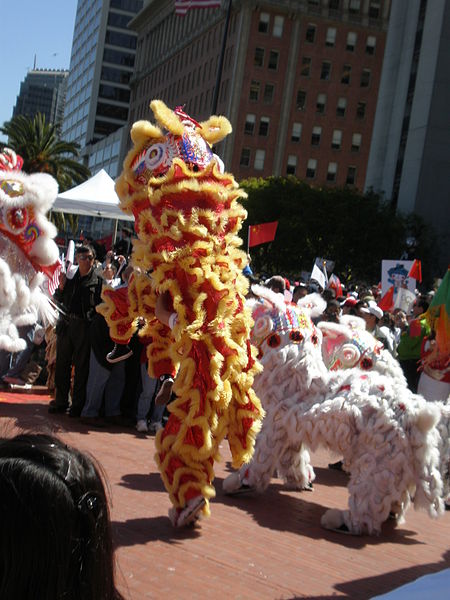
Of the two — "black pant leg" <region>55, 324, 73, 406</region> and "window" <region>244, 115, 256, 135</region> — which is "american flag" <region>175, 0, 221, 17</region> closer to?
"black pant leg" <region>55, 324, 73, 406</region>

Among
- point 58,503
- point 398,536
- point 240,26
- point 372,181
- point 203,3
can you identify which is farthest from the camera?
point 240,26

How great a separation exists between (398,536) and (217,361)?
2252 mm

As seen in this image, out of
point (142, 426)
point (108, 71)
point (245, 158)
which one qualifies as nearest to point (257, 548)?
point (142, 426)

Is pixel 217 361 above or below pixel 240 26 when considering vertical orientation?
below

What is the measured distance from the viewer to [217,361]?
4887mm

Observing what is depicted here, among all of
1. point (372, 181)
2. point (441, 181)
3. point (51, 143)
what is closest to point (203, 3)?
point (51, 143)

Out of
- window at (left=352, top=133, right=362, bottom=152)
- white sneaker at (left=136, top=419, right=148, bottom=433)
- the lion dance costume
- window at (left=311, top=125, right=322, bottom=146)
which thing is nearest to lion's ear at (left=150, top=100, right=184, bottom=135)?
the lion dance costume

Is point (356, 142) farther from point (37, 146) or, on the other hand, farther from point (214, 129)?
point (214, 129)

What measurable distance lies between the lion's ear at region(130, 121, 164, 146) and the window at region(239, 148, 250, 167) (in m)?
61.9

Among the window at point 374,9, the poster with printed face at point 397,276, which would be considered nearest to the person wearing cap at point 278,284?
the poster with printed face at point 397,276

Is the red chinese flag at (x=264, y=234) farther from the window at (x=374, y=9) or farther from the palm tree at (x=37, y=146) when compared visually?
the window at (x=374, y=9)

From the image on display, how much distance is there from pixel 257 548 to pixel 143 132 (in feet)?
9.26

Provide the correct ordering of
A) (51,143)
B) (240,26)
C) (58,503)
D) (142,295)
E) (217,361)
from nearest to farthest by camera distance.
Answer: (58,503) < (217,361) < (142,295) < (51,143) < (240,26)

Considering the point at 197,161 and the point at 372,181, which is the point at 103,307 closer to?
the point at 197,161
